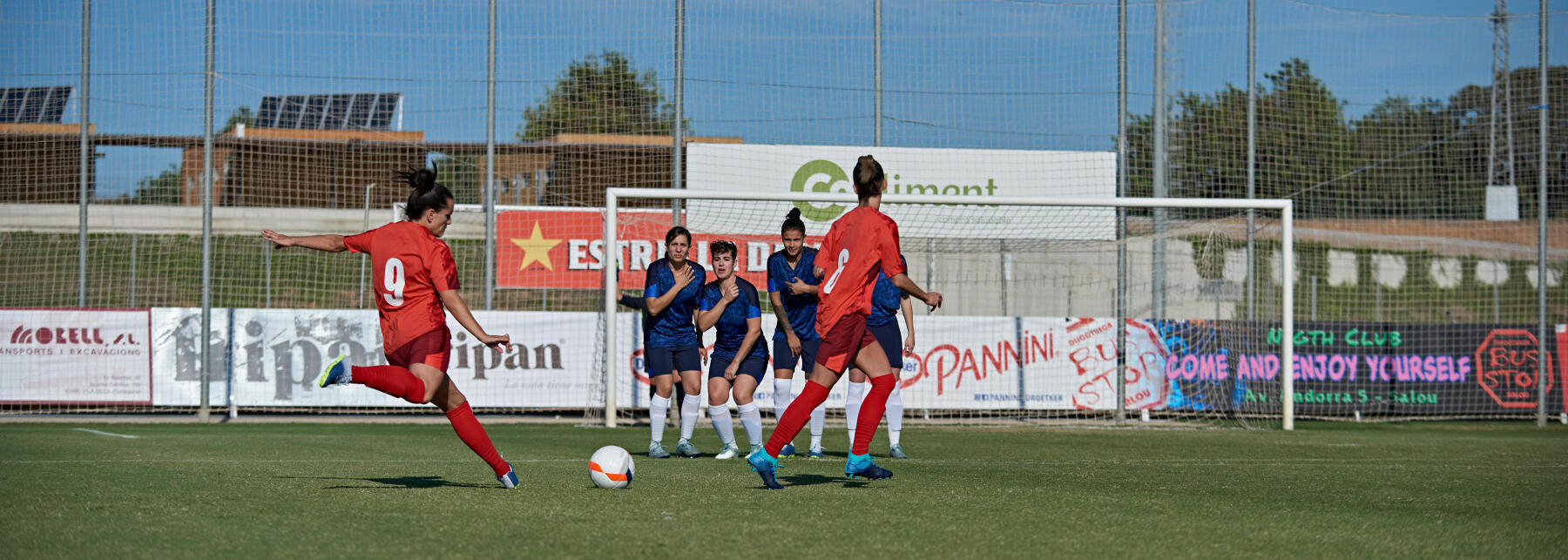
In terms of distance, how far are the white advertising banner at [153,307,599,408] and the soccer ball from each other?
8.46 m

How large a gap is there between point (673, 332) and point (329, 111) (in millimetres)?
9671

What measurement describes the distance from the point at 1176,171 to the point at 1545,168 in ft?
16.7

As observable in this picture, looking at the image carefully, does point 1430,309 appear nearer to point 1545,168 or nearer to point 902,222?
point 1545,168

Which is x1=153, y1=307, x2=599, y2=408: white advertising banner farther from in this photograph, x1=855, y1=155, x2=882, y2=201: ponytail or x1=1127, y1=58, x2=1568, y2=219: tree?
x1=855, y1=155, x2=882, y2=201: ponytail

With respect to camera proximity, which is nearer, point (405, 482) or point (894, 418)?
point (405, 482)

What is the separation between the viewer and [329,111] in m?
16.9

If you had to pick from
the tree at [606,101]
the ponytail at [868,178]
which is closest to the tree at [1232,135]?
the tree at [606,101]

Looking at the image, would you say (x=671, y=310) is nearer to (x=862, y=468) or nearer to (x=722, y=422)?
(x=722, y=422)

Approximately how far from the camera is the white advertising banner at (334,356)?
1472cm

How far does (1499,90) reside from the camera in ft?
59.4

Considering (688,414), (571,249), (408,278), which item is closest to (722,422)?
(688,414)

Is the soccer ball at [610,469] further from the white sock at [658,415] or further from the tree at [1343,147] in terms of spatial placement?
the tree at [1343,147]

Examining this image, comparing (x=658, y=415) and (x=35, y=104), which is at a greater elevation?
(x=35, y=104)

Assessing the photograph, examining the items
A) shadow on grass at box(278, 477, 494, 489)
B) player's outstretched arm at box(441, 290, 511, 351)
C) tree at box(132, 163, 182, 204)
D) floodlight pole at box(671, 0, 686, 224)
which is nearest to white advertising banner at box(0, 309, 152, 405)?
tree at box(132, 163, 182, 204)
